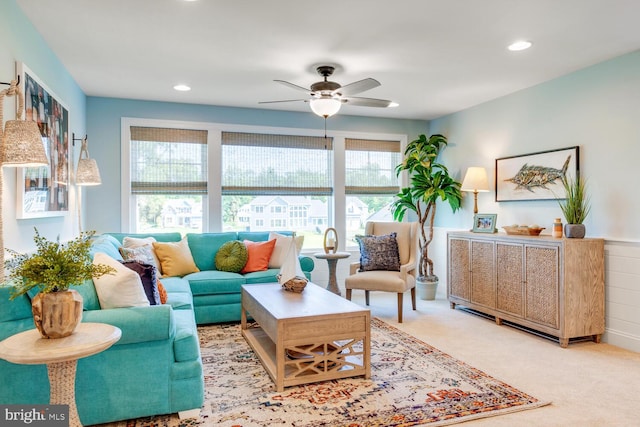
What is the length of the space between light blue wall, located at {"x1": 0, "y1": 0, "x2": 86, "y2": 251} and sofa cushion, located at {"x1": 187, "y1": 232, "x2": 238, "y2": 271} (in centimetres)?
129

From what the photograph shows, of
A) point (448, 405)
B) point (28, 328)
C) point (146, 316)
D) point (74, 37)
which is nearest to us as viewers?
point (28, 328)

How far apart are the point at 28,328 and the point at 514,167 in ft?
15.3

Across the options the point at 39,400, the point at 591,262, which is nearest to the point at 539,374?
the point at 591,262

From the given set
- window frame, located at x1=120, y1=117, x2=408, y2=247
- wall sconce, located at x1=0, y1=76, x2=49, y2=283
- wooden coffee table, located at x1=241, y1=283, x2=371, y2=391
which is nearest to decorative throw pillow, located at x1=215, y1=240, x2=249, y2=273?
window frame, located at x1=120, y1=117, x2=408, y2=247

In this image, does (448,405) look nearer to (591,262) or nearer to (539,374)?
(539,374)

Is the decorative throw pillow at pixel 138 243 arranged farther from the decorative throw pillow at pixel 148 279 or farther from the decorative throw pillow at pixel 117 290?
the decorative throw pillow at pixel 117 290

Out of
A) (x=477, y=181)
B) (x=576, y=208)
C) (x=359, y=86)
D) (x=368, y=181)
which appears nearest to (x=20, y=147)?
Result: (x=359, y=86)

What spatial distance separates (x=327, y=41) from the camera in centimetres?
330

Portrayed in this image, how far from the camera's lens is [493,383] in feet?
9.15

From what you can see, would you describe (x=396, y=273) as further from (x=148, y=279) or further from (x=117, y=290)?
(x=117, y=290)

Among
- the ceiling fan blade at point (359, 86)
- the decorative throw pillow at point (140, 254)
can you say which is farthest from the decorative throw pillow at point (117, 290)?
the ceiling fan blade at point (359, 86)

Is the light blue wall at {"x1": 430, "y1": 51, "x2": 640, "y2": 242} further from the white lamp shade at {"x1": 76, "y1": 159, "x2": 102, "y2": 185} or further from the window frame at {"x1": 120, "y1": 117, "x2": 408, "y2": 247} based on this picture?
the white lamp shade at {"x1": 76, "y1": 159, "x2": 102, "y2": 185}

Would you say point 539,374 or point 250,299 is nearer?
point 539,374

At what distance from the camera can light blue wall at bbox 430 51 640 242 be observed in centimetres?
357
